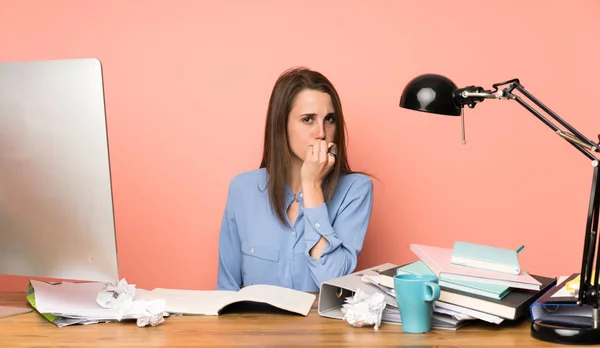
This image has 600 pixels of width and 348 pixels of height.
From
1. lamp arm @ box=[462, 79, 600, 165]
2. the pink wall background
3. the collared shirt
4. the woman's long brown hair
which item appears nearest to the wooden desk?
lamp arm @ box=[462, 79, 600, 165]

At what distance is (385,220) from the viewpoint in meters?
2.73

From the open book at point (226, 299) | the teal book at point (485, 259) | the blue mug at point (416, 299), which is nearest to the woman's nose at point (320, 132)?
the open book at point (226, 299)

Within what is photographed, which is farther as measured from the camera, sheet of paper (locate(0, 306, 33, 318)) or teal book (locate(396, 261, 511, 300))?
sheet of paper (locate(0, 306, 33, 318))

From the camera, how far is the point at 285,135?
2371 mm

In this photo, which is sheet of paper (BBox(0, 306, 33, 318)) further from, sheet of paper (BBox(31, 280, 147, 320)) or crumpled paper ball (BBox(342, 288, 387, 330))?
crumpled paper ball (BBox(342, 288, 387, 330))

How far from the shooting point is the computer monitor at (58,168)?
126cm

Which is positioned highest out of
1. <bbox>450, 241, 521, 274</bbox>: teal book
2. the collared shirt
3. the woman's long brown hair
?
the woman's long brown hair

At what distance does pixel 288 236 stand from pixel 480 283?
1063mm

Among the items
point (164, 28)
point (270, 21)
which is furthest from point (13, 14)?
point (270, 21)

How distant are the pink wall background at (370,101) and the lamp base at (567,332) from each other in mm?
1509

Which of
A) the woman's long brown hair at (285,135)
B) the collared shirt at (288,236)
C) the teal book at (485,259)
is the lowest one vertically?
the collared shirt at (288,236)

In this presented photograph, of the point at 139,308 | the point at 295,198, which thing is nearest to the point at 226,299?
the point at 139,308

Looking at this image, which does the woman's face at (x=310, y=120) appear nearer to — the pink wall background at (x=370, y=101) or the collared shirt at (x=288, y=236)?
the collared shirt at (x=288, y=236)

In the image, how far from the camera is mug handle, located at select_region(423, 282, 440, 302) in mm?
1220
